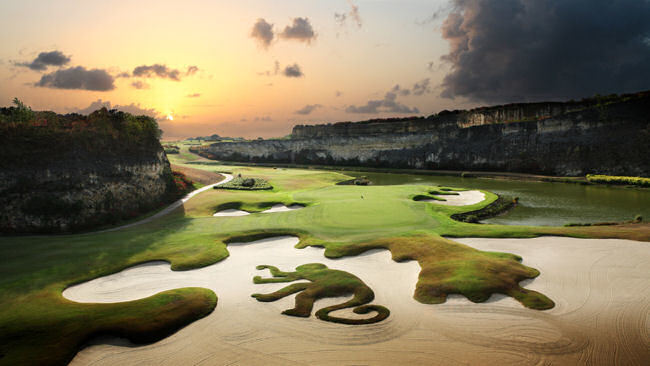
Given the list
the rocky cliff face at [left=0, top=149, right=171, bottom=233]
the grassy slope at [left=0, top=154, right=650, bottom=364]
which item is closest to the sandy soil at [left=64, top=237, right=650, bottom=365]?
the grassy slope at [left=0, top=154, right=650, bottom=364]

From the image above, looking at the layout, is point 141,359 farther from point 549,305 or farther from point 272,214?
point 272,214

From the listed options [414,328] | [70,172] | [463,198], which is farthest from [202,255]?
[463,198]

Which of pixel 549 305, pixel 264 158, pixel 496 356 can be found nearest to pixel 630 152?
pixel 549 305

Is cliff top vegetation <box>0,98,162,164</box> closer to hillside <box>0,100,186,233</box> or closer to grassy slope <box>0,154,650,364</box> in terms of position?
hillside <box>0,100,186,233</box>

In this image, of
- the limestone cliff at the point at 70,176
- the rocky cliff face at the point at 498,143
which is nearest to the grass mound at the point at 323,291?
the limestone cliff at the point at 70,176

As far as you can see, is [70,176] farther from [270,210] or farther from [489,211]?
[489,211]

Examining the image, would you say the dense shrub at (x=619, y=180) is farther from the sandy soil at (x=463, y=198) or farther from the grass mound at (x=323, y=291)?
the grass mound at (x=323, y=291)
